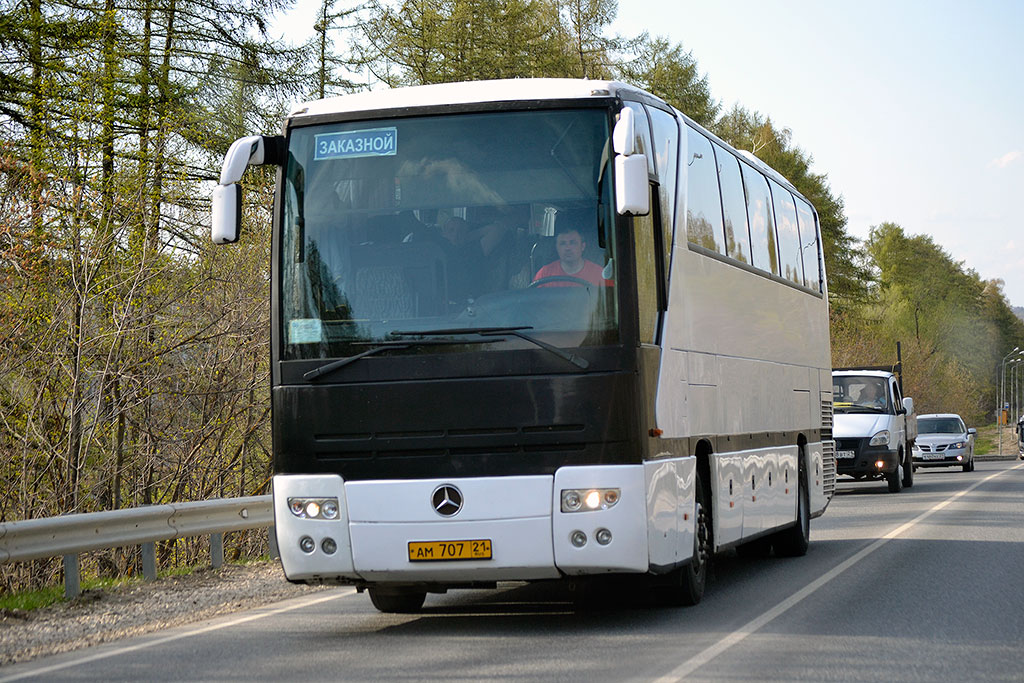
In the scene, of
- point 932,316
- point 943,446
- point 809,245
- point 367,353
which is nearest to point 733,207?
point 809,245

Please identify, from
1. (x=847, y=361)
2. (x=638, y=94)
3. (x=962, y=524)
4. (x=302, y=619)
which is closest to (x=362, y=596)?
(x=302, y=619)

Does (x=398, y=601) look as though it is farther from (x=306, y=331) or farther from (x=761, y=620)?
(x=761, y=620)

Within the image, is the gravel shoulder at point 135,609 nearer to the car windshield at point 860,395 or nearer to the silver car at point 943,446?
the car windshield at point 860,395

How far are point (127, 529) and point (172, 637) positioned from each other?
2.50m

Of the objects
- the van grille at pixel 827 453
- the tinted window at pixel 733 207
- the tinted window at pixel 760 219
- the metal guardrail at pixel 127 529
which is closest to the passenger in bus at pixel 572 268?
the tinted window at pixel 733 207

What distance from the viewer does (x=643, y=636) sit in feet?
29.7

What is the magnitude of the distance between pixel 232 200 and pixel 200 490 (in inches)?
371

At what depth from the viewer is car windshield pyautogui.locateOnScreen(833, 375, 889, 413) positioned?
92.6 feet

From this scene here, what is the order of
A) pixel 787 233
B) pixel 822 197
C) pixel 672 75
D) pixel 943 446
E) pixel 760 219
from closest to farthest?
1. pixel 760 219
2. pixel 787 233
3. pixel 943 446
4. pixel 672 75
5. pixel 822 197

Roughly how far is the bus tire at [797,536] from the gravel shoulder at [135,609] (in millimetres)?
4727

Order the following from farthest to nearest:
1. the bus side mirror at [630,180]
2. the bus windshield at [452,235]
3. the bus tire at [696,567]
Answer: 1. the bus tire at [696,567]
2. the bus windshield at [452,235]
3. the bus side mirror at [630,180]

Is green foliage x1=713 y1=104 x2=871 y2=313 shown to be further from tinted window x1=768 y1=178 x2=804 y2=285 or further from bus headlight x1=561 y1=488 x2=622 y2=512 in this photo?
bus headlight x1=561 y1=488 x2=622 y2=512

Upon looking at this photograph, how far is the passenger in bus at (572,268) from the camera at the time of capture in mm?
Result: 8977

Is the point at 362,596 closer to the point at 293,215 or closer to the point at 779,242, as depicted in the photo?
the point at 293,215
